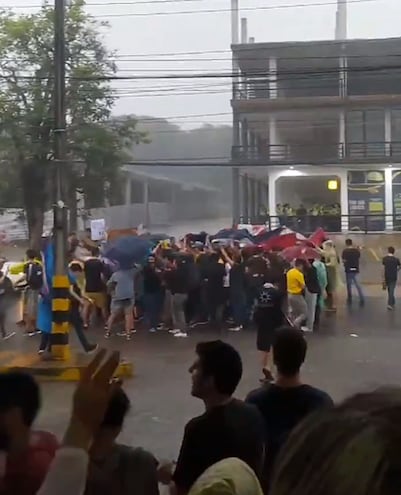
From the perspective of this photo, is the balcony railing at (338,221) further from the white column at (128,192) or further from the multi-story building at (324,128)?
the white column at (128,192)

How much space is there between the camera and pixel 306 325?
39.0ft

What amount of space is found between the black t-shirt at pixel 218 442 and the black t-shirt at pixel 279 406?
0.87ft

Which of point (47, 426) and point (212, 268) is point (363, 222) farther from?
point (47, 426)

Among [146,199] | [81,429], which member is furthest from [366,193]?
[81,429]

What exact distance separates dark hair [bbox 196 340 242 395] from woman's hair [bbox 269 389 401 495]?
193cm

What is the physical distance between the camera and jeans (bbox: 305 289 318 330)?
12.0 m

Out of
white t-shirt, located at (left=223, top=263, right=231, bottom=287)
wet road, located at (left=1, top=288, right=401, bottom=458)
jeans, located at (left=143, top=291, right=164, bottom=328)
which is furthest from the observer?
white t-shirt, located at (left=223, top=263, right=231, bottom=287)

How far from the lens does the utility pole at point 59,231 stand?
8.89 m

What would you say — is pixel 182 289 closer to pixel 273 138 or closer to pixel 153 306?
pixel 153 306

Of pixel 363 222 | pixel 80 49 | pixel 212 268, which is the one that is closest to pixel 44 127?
pixel 80 49

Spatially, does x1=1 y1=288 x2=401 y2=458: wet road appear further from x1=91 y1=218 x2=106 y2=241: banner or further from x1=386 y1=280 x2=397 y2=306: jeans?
x1=91 y1=218 x2=106 y2=241: banner

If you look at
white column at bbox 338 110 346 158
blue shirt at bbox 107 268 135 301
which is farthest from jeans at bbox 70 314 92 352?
white column at bbox 338 110 346 158

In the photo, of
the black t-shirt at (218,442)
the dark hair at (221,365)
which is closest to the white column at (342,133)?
the dark hair at (221,365)

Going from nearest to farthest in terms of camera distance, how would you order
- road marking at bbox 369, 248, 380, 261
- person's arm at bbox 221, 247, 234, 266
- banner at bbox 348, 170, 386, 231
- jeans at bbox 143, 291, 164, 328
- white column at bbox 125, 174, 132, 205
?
1. jeans at bbox 143, 291, 164, 328
2. person's arm at bbox 221, 247, 234, 266
3. white column at bbox 125, 174, 132, 205
4. road marking at bbox 369, 248, 380, 261
5. banner at bbox 348, 170, 386, 231
